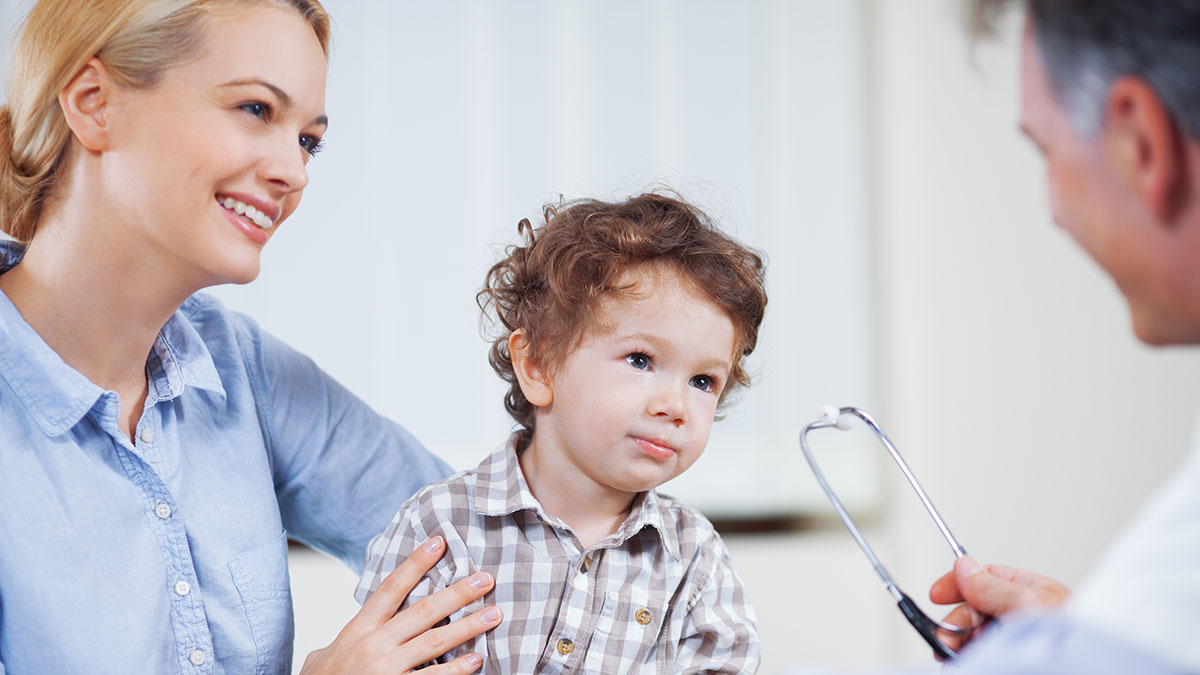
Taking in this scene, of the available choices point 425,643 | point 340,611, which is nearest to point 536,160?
point 340,611

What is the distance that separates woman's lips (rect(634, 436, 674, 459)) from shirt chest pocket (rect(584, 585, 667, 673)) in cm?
17

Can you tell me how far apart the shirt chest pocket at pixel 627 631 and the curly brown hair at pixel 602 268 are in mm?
289

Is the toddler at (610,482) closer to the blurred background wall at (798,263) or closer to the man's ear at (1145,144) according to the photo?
the man's ear at (1145,144)

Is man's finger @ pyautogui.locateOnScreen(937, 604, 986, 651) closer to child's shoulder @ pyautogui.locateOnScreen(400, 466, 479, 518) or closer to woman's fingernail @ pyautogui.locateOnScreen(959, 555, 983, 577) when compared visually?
woman's fingernail @ pyautogui.locateOnScreen(959, 555, 983, 577)

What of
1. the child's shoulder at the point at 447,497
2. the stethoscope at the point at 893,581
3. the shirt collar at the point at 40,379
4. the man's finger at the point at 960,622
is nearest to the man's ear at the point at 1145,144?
the stethoscope at the point at 893,581

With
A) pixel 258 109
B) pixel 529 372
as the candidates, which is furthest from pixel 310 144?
pixel 529 372

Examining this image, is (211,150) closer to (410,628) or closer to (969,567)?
(410,628)

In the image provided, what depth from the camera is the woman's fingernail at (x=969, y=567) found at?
1.19 m

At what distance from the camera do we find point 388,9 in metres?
2.75

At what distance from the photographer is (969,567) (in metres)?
1.20

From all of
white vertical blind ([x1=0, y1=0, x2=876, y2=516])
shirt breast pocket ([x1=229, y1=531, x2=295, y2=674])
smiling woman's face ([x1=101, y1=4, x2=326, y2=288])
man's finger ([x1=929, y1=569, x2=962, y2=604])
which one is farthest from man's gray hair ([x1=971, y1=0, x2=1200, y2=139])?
white vertical blind ([x1=0, y1=0, x2=876, y2=516])

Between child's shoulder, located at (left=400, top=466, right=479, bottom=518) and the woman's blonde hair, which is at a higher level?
the woman's blonde hair

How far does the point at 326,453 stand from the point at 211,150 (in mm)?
515

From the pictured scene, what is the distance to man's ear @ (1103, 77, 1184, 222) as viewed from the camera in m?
0.68
